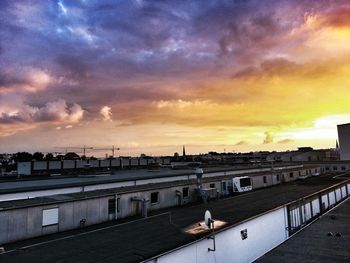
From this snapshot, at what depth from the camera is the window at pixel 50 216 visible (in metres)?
22.5

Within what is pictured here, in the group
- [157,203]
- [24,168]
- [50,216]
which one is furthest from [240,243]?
[24,168]

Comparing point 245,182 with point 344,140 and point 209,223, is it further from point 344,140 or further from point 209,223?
point 344,140

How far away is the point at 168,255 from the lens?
1550 centimetres

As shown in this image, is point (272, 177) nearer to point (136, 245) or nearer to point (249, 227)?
point (249, 227)

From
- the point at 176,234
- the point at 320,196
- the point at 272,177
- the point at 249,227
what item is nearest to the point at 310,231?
the point at 249,227

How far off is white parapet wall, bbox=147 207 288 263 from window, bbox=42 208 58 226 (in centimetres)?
1155

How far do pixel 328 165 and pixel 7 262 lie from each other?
9683 cm

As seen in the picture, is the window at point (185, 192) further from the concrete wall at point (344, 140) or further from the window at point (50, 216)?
the concrete wall at point (344, 140)

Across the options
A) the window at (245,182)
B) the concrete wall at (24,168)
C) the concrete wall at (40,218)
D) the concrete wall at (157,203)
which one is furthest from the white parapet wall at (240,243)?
the concrete wall at (24,168)

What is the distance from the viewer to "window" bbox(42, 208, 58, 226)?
22547 mm

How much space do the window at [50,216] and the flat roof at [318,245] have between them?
15.1 metres

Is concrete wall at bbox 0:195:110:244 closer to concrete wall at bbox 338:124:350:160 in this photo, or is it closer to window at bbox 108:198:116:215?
window at bbox 108:198:116:215

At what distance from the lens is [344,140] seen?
107875 mm

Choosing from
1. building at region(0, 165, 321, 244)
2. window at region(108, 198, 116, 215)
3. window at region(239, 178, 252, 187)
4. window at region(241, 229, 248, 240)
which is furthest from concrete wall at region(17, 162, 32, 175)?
window at region(241, 229, 248, 240)
